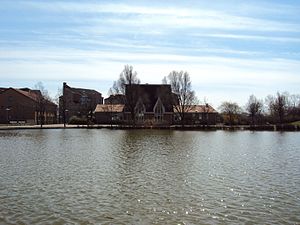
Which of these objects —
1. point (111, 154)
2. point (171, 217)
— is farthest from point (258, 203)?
point (111, 154)

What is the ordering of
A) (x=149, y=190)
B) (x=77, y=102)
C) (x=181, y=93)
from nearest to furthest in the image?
(x=149, y=190)
(x=181, y=93)
(x=77, y=102)

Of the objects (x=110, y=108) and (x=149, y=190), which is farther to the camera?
(x=110, y=108)

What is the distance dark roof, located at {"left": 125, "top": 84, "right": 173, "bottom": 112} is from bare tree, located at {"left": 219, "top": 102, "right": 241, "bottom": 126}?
13328 millimetres

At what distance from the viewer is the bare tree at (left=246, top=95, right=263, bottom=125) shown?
85.2m

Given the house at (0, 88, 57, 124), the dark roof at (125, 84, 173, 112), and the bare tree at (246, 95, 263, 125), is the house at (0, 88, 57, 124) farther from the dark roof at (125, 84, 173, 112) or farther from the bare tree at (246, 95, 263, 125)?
the bare tree at (246, 95, 263, 125)

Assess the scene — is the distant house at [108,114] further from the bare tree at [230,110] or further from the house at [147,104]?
the bare tree at [230,110]

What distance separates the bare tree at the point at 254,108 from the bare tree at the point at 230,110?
9.81 ft

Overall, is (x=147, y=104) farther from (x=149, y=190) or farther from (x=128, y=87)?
(x=149, y=190)

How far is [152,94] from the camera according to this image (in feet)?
291

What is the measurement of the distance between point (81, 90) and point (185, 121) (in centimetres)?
6000

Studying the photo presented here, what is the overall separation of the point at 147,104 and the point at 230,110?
1915 cm

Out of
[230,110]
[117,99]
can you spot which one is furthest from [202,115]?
[117,99]

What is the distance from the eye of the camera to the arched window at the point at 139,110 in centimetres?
8462

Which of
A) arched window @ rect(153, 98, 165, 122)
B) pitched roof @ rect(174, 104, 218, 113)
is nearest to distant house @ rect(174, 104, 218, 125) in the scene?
pitched roof @ rect(174, 104, 218, 113)
